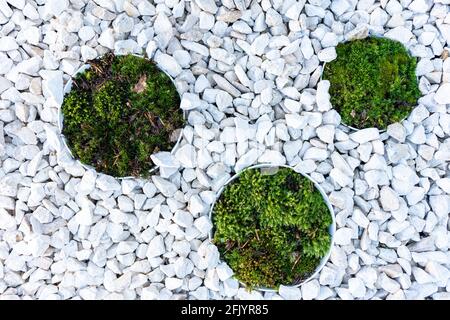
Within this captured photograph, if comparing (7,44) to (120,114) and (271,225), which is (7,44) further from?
(271,225)

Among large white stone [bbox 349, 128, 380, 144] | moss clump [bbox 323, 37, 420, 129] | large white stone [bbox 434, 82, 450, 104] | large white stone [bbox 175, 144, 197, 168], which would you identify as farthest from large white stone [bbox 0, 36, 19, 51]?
large white stone [bbox 434, 82, 450, 104]

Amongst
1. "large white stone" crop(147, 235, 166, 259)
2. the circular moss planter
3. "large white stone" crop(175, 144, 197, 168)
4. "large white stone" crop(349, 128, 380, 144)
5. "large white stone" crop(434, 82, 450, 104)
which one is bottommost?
"large white stone" crop(147, 235, 166, 259)

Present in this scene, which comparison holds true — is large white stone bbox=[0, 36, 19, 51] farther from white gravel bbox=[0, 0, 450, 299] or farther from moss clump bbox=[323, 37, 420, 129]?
moss clump bbox=[323, 37, 420, 129]

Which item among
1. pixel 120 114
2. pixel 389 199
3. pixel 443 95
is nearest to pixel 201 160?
pixel 120 114

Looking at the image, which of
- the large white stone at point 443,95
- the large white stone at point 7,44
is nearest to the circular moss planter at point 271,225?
the large white stone at point 443,95

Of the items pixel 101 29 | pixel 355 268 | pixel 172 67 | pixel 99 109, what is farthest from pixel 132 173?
pixel 355 268

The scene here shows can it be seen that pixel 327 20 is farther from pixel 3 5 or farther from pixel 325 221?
pixel 3 5
